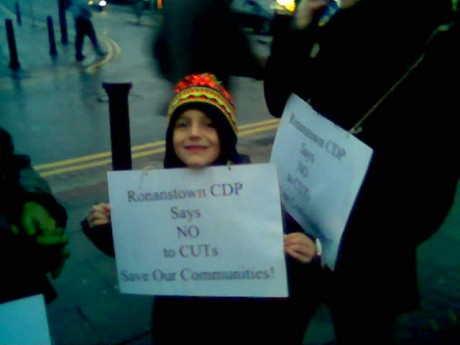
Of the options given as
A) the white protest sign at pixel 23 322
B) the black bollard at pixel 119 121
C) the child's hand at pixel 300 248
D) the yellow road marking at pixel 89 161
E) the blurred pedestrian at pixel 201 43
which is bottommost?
the yellow road marking at pixel 89 161

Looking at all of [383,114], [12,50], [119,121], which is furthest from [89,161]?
[12,50]

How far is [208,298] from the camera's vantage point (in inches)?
71.4

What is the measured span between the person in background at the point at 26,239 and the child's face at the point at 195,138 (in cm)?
47

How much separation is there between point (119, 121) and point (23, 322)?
93.4 inches

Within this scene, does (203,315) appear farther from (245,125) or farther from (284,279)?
(245,125)

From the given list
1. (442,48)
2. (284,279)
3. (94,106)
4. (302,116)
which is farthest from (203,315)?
(94,106)

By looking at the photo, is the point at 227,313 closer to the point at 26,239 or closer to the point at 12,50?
the point at 26,239

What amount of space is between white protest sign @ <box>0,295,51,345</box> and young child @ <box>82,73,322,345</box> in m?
0.32

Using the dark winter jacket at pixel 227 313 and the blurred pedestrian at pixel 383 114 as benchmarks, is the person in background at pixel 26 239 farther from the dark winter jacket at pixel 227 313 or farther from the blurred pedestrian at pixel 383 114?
→ the blurred pedestrian at pixel 383 114

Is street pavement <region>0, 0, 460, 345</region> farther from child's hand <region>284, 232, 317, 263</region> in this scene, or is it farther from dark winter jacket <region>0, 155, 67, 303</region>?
child's hand <region>284, 232, 317, 263</region>

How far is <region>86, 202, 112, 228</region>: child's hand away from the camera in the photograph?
1.78 metres

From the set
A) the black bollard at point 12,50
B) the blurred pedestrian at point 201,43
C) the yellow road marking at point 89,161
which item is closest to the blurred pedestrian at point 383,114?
the blurred pedestrian at point 201,43

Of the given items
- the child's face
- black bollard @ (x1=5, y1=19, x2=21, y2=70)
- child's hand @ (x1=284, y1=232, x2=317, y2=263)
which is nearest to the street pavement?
black bollard @ (x1=5, y1=19, x2=21, y2=70)

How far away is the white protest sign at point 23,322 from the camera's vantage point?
155cm
